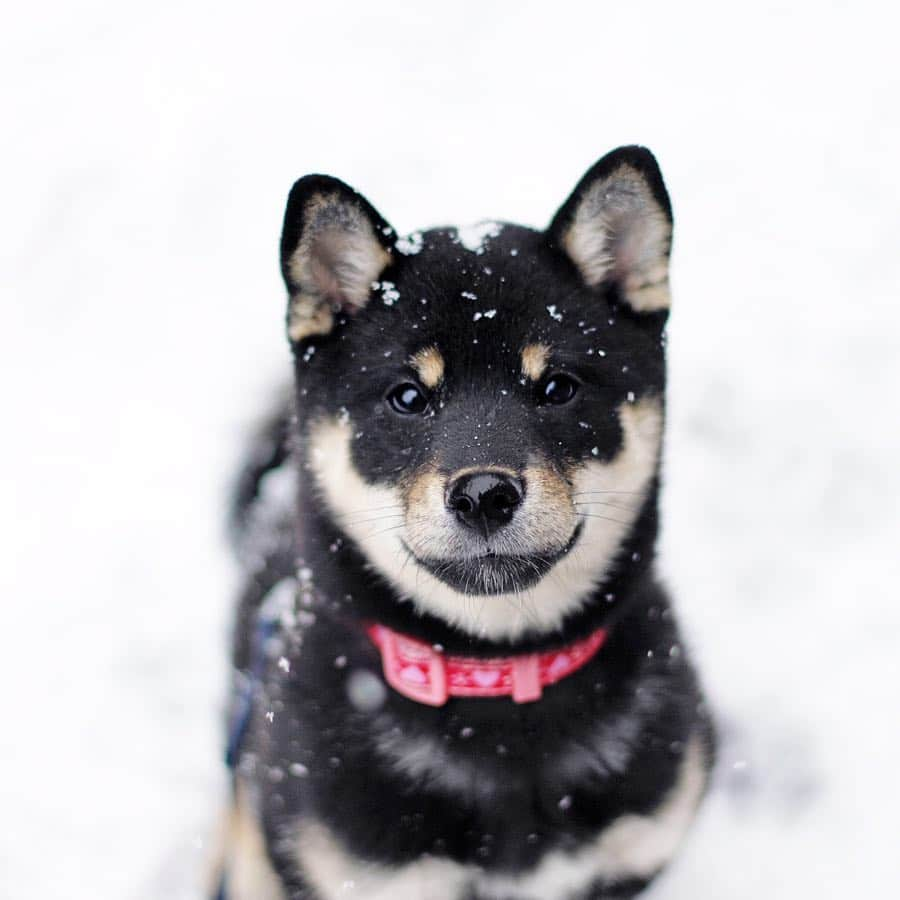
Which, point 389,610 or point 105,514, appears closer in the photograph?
point 389,610

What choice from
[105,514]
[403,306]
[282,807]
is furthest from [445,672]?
[105,514]

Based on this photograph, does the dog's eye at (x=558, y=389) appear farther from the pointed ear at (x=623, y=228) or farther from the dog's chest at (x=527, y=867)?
the dog's chest at (x=527, y=867)

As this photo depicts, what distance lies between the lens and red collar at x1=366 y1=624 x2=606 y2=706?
2.51 m

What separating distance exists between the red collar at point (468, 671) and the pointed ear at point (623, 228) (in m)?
0.88

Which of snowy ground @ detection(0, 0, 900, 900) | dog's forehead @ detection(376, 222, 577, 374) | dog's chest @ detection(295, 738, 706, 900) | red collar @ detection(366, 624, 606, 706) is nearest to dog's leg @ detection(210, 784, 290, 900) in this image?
snowy ground @ detection(0, 0, 900, 900)

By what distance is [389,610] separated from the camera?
2527mm

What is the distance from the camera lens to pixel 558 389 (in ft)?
8.16

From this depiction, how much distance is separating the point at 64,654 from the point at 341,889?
1.89m

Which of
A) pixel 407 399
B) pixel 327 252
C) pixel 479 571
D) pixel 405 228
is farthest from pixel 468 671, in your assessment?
pixel 405 228

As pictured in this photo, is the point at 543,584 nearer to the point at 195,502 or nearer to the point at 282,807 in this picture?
the point at 282,807

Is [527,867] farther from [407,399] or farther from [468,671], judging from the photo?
[407,399]

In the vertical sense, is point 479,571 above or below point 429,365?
below

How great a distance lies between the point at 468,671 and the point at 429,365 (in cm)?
75

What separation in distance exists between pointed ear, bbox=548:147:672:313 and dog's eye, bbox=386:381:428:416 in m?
0.52
